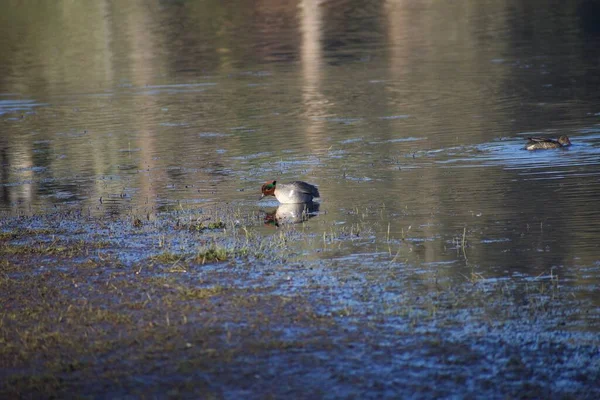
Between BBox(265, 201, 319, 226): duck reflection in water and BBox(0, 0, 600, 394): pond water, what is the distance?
0.74 ft

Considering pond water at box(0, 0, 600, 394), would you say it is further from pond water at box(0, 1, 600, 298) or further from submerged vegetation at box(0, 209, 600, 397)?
submerged vegetation at box(0, 209, 600, 397)

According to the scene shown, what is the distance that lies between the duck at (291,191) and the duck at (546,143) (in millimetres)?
6330

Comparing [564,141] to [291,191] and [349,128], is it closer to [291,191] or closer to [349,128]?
[349,128]

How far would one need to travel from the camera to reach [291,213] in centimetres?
1709

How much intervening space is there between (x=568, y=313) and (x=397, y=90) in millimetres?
24220

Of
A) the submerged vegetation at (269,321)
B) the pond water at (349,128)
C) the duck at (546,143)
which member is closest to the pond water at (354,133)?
the pond water at (349,128)

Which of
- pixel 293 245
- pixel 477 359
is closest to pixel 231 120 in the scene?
pixel 293 245

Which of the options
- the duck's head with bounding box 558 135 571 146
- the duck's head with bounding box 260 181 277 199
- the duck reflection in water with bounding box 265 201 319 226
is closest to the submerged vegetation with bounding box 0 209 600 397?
the duck reflection in water with bounding box 265 201 319 226

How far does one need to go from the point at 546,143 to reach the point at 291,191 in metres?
6.98

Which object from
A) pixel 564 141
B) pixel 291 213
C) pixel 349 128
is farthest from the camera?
pixel 349 128

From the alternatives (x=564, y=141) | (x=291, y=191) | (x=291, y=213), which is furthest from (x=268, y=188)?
(x=564, y=141)

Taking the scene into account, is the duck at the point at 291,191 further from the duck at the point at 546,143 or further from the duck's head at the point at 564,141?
the duck's head at the point at 564,141

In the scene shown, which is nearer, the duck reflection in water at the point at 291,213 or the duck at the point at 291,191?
the duck reflection in water at the point at 291,213

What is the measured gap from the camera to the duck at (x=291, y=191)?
57.1ft
